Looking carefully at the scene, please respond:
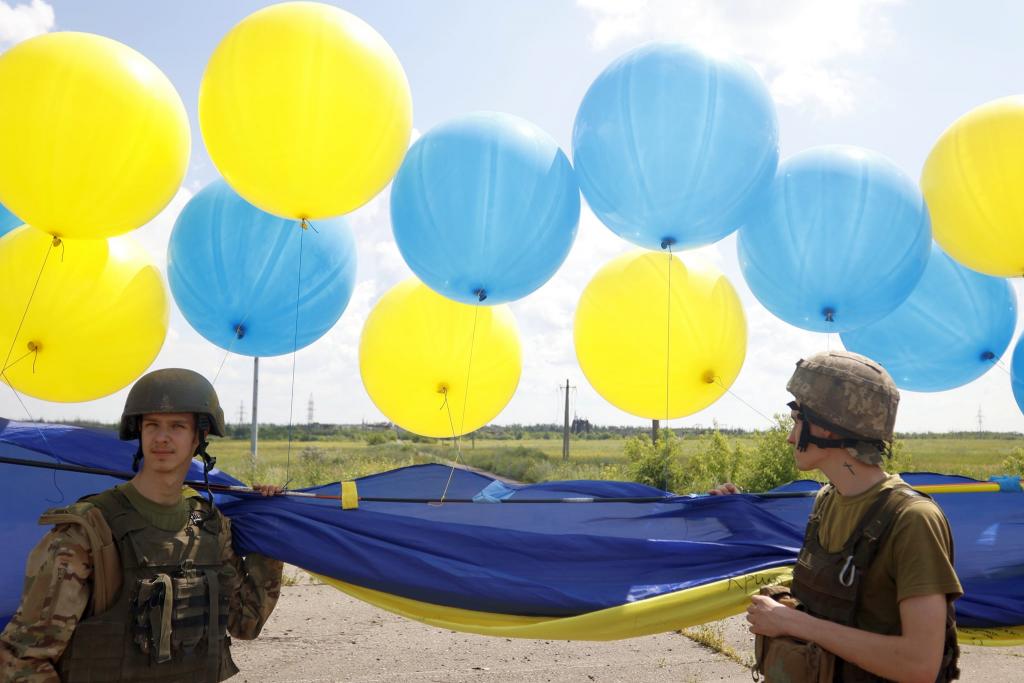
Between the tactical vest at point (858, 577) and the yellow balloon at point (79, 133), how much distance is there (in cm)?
378

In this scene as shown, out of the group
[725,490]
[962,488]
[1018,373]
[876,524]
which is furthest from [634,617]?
[1018,373]

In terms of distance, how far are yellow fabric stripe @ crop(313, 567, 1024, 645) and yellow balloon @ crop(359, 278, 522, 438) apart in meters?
2.32

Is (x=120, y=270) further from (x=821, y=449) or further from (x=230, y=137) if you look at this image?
(x=821, y=449)

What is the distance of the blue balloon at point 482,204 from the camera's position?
434cm

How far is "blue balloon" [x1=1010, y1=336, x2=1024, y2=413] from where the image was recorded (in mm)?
5418

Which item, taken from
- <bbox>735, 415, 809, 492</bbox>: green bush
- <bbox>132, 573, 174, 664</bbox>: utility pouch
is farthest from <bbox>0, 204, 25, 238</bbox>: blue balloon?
<bbox>735, 415, 809, 492</bbox>: green bush

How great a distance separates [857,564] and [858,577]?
1.3 inches

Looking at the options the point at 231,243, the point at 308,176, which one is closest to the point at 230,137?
the point at 308,176

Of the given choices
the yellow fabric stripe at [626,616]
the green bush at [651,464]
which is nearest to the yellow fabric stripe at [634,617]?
the yellow fabric stripe at [626,616]

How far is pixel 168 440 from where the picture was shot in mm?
2760

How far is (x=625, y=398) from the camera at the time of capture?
5.07 meters

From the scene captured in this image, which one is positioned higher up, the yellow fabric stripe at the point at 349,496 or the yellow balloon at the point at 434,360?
the yellow balloon at the point at 434,360

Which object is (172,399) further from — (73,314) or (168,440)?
(73,314)

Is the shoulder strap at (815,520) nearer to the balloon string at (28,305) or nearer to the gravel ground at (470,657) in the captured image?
the gravel ground at (470,657)
